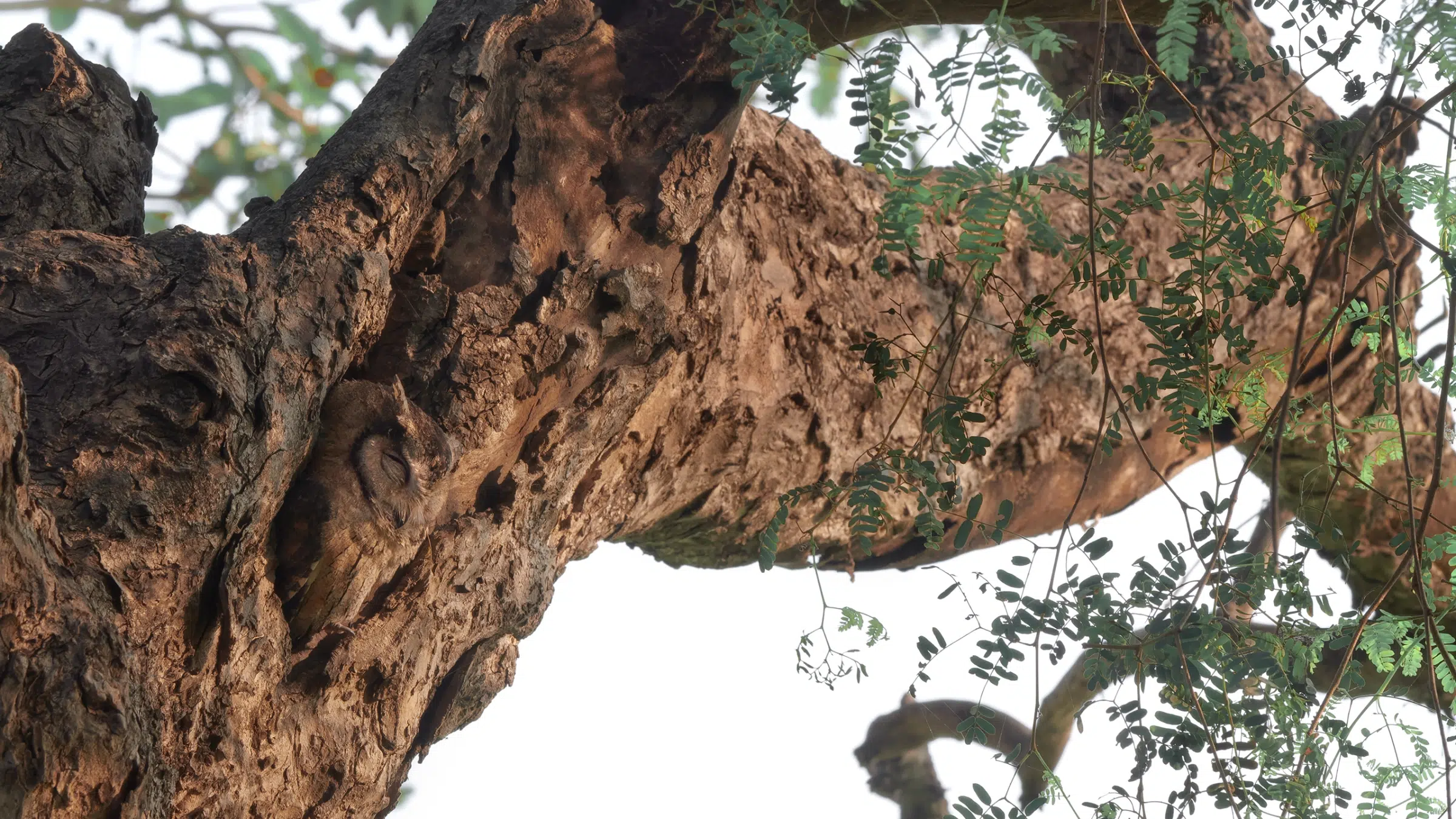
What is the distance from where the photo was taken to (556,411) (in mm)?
1258

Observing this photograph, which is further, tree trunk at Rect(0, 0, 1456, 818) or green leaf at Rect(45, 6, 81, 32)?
green leaf at Rect(45, 6, 81, 32)

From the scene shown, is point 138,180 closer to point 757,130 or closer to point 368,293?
point 368,293

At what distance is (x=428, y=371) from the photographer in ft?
3.78

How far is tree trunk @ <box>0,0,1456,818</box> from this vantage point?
843mm

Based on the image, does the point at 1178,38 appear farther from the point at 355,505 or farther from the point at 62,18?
the point at 62,18

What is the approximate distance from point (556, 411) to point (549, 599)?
0.78ft

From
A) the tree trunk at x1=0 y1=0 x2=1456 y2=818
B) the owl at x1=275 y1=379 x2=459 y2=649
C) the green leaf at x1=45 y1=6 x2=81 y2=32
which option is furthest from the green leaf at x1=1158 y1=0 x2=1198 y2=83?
the green leaf at x1=45 y1=6 x2=81 y2=32

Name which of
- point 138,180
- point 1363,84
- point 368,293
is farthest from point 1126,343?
point 138,180

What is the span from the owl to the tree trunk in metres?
0.02

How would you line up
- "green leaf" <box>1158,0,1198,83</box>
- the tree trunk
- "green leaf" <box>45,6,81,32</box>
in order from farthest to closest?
1. "green leaf" <box>45,6,81,32</box>
2. "green leaf" <box>1158,0,1198,83</box>
3. the tree trunk

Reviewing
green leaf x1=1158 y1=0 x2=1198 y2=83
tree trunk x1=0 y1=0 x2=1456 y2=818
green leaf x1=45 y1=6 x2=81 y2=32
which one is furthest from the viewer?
green leaf x1=45 y1=6 x2=81 y2=32

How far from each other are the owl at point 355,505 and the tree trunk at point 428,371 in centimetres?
2

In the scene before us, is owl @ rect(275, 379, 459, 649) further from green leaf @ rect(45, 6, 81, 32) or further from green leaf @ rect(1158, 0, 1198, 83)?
green leaf @ rect(45, 6, 81, 32)

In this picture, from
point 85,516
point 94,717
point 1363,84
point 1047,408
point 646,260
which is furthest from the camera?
point 1047,408
